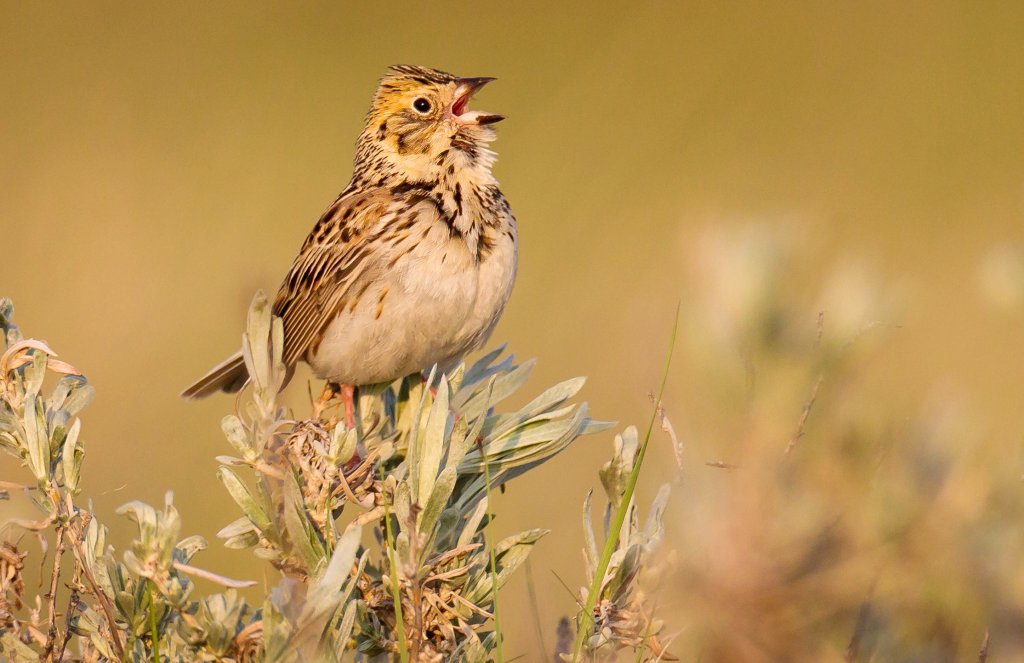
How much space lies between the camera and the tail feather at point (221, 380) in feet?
13.0

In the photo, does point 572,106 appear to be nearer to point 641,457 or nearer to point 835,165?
point 835,165

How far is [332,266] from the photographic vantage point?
12.9 ft

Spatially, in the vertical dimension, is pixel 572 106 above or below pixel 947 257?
above

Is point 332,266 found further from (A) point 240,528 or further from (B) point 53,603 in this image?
(B) point 53,603

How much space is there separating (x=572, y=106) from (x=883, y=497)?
6.02 m

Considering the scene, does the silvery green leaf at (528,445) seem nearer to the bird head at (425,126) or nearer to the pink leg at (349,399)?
the pink leg at (349,399)

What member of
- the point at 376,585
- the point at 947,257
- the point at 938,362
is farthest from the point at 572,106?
the point at 376,585

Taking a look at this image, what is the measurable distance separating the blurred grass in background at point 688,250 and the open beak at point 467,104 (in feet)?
2.57

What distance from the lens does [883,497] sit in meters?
2.51

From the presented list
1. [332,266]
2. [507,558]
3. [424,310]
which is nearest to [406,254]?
[424,310]

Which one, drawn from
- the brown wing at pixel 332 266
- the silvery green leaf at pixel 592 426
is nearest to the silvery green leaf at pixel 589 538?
the silvery green leaf at pixel 592 426

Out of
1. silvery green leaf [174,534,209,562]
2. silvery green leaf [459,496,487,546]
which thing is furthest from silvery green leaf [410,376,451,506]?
silvery green leaf [174,534,209,562]

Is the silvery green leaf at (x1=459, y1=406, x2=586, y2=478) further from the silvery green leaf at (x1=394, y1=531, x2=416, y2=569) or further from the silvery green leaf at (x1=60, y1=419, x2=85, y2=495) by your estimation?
the silvery green leaf at (x1=60, y1=419, x2=85, y2=495)

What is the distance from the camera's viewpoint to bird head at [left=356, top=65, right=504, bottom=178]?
13.1ft
